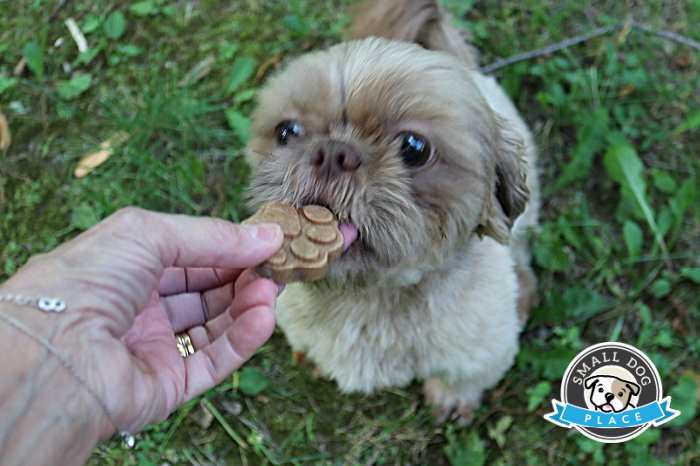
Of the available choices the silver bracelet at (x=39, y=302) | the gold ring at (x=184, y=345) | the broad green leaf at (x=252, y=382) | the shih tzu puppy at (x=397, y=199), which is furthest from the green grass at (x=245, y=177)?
the silver bracelet at (x=39, y=302)

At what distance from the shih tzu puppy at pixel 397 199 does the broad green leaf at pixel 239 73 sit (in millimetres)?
1447

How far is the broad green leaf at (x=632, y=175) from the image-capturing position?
3159 millimetres

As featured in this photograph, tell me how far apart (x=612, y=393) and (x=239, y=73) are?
2392mm

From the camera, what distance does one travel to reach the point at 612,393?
2.54m

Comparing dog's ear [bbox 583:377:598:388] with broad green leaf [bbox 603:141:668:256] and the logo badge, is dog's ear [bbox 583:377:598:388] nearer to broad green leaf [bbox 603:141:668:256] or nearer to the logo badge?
the logo badge

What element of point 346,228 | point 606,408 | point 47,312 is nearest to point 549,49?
point 606,408

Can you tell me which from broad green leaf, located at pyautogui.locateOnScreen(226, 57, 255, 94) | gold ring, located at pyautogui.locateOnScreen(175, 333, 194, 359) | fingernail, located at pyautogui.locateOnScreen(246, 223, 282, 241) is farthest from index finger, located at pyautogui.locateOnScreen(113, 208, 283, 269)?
broad green leaf, located at pyautogui.locateOnScreen(226, 57, 255, 94)

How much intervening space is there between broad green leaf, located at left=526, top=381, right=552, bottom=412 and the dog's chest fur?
1.10 feet

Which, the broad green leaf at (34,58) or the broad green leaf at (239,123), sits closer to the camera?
the broad green leaf at (239,123)

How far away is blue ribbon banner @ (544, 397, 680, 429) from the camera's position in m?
2.57

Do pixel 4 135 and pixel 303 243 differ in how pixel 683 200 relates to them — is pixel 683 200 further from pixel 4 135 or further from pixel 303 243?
pixel 4 135

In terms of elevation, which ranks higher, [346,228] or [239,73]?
[346,228]

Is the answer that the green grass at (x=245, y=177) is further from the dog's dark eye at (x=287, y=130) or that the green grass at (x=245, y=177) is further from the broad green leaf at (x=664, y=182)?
the dog's dark eye at (x=287, y=130)

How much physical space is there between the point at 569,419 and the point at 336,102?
163 cm
